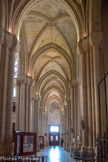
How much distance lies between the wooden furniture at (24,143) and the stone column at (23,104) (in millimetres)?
4860

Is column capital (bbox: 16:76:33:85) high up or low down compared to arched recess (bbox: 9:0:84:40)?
down

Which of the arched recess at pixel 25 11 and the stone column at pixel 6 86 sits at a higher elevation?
the arched recess at pixel 25 11

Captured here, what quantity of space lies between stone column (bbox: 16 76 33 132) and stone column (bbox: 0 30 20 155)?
772cm

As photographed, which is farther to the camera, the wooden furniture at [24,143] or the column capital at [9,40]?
the wooden furniture at [24,143]

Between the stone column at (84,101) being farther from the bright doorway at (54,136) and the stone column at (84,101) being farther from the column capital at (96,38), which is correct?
the bright doorway at (54,136)

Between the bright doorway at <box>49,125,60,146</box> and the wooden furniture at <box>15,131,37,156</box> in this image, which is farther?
the bright doorway at <box>49,125,60,146</box>

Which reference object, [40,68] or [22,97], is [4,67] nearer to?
[22,97]

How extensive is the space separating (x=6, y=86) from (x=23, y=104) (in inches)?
330

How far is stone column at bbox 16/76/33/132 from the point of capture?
19.6 metres

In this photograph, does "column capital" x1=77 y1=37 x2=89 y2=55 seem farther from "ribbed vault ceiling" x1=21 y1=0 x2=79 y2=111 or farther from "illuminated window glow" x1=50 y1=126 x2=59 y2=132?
"illuminated window glow" x1=50 y1=126 x2=59 y2=132

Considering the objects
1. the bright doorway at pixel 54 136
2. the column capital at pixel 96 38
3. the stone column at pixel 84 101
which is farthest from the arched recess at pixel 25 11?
the bright doorway at pixel 54 136

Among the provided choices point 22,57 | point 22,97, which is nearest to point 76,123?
point 22,97

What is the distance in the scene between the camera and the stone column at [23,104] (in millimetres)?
19633

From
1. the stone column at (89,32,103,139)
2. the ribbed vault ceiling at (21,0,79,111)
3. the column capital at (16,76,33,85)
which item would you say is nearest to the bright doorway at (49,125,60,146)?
the ribbed vault ceiling at (21,0,79,111)
